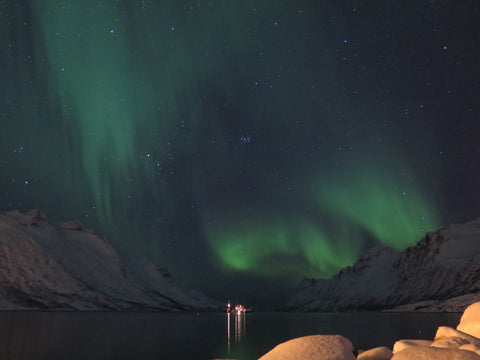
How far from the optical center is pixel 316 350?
1809 cm

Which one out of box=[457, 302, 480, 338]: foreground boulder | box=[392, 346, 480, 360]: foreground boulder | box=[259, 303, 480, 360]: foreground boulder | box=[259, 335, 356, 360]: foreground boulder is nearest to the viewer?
box=[392, 346, 480, 360]: foreground boulder

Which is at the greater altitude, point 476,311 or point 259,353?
point 476,311

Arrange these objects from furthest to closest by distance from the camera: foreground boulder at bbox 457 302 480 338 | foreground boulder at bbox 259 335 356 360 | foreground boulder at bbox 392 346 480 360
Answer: foreground boulder at bbox 457 302 480 338 → foreground boulder at bbox 259 335 356 360 → foreground boulder at bbox 392 346 480 360

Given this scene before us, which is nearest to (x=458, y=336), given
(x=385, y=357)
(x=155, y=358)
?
(x=385, y=357)

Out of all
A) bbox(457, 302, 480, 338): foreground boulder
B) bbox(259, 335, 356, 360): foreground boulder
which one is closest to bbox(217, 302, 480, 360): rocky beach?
bbox(259, 335, 356, 360): foreground boulder

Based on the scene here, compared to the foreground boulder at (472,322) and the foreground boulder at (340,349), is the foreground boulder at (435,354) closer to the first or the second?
the foreground boulder at (340,349)

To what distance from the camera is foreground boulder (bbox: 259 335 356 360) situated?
17828 mm

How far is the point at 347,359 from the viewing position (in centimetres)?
1802

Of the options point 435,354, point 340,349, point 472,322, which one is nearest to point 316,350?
point 340,349

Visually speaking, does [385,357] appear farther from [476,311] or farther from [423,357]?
[476,311]

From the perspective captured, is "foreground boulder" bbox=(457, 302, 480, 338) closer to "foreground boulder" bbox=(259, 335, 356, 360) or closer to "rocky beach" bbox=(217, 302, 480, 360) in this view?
"rocky beach" bbox=(217, 302, 480, 360)

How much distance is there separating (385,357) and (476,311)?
689 cm

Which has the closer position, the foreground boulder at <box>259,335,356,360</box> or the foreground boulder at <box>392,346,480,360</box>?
the foreground boulder at <box>392,346,480,360</box>

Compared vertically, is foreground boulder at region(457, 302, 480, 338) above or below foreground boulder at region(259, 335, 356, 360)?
above
